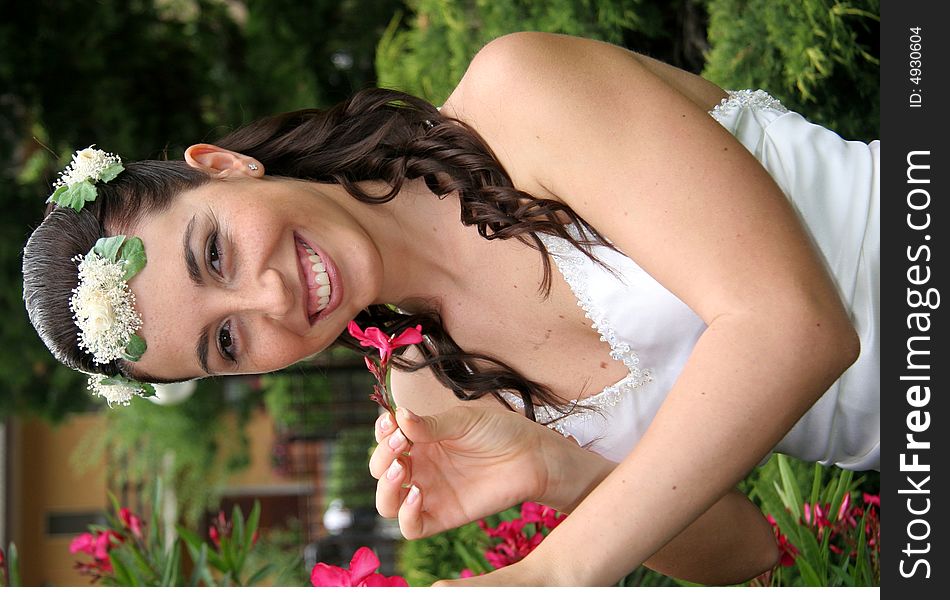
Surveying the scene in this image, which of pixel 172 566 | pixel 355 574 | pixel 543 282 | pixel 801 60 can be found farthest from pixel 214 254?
pixel 801 60

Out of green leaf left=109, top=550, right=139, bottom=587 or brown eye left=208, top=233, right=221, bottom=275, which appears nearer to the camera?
brown eye left=208, top=233, right=221, bottom=275

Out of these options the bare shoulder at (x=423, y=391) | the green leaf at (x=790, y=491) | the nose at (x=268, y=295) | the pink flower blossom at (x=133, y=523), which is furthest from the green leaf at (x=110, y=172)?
the green leaf at (x=790, y=491)

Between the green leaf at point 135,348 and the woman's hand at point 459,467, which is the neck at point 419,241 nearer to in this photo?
the green leaf at point 135,348

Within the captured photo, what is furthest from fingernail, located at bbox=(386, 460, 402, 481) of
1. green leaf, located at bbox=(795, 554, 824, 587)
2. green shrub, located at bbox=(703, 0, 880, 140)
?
green shrub, located at bbox=(703, 0, 880, 140)

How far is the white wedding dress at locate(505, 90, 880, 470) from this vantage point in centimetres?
196

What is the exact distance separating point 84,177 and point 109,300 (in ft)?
1.34

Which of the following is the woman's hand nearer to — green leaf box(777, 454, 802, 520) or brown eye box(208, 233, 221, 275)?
brown eye box(208, 233, 221, 275)

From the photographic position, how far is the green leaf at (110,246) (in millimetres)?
1941

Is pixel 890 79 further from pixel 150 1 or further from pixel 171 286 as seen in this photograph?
pixel 150 1

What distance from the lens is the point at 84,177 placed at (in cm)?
217

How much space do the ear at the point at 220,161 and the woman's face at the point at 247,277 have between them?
69 mm

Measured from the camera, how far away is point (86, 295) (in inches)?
77.2

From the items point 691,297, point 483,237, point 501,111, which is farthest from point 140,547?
point 691,297

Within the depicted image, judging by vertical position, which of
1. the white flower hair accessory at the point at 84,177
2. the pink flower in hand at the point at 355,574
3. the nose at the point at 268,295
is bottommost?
the pink flower in hand at the point at 355,574
